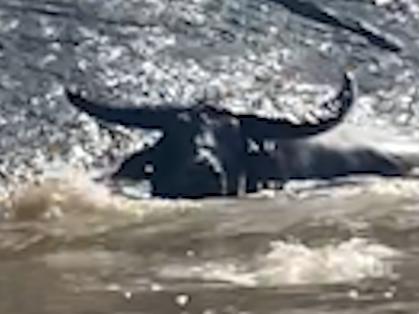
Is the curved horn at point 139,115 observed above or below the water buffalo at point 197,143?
above

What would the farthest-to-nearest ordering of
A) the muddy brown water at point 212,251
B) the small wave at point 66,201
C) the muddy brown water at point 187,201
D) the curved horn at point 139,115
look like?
the curved horn at point 139,115 < the small wave at point 66,201 < the muddy brown water at point 187,201 < the muddy brown water at point 212,251

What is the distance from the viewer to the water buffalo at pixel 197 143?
27.7 ft

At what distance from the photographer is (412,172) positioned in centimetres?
877

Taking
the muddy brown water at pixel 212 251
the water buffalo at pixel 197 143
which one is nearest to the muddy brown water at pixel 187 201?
the muddy brown water at pixel 212 251

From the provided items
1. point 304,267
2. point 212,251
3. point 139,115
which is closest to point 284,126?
point 139,115

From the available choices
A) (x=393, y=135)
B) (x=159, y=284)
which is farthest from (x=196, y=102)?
(x=159, y=284)

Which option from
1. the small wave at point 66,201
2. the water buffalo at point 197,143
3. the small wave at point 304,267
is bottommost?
the small wave at point 304,267

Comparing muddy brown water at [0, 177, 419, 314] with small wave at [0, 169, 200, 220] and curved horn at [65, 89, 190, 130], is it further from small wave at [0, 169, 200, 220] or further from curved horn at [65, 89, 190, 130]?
curved horn at [65, 89, 190, 130]

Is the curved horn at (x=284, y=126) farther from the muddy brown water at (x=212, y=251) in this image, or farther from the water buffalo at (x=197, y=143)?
the muddy brown water at (x=212, y=251)

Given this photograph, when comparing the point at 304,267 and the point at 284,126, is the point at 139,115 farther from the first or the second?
the point at 304,267

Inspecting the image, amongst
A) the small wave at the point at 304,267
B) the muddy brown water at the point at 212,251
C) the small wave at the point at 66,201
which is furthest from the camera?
the small wave at the point at 66,201

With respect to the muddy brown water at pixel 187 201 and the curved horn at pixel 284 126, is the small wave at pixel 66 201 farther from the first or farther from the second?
the curved horn at pixel 284 126

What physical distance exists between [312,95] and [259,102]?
1.54ft

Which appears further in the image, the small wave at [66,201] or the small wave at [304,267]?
the small wave at [66,201]
